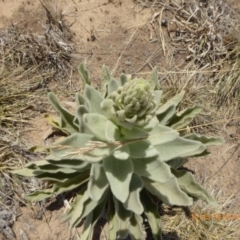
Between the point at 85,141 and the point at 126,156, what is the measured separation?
0.36 meters

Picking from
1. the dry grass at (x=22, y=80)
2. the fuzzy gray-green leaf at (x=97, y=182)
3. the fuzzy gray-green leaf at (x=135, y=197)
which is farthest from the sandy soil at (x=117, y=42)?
the fuzzy gray-green leaf at (x=135, y=197)

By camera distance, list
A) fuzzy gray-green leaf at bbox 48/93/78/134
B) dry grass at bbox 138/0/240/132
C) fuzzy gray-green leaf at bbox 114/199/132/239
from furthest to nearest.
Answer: dry grass at bbox 138/0/240/132 < fuzzy gray-green leaf at bbox 48/93/78/134 < fuzzy gray-green leaf at bbox 114/199/132/239

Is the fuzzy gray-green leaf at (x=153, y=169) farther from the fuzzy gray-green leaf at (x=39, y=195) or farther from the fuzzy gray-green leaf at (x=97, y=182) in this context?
the fuzzy gray-green leaf at (x=39, y=195)

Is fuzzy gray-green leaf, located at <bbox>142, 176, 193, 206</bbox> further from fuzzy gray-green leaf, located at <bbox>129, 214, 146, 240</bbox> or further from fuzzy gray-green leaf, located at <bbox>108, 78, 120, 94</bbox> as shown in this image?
fuzzy gray-green leaf, located at <bbox>108, 78, 120, 94</bbox>

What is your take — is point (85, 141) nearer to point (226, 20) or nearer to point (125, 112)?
point (125, 112)

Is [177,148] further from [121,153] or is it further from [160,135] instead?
[121,153]

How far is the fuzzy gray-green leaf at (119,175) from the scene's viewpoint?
2.79 meters

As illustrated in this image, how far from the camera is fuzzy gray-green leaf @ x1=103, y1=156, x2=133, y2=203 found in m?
2.79

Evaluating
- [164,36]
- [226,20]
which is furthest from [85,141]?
[226,20]

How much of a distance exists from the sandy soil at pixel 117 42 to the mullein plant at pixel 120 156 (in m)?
0.70

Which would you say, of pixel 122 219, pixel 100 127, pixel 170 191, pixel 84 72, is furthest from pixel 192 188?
pixel 84 72

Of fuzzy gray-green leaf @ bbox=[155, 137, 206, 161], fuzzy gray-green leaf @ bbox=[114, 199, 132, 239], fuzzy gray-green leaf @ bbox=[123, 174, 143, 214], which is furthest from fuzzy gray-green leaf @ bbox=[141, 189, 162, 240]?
fuzzy gray-green leaf @ bbox=[155, 137, 206, 161]

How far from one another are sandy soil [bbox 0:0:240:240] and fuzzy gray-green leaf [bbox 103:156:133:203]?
111cm

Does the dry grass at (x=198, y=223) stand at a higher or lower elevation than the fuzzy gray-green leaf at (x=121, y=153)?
lower
